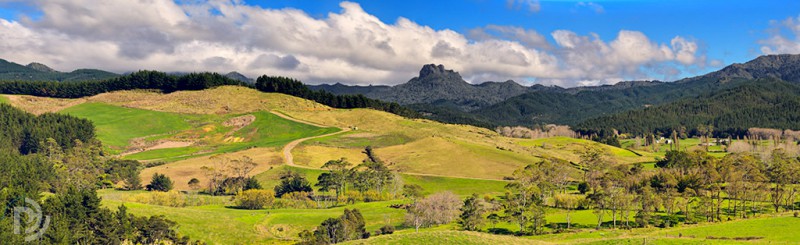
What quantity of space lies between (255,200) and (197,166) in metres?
50.6

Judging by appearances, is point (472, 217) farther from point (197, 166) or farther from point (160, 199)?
point (197, 166)

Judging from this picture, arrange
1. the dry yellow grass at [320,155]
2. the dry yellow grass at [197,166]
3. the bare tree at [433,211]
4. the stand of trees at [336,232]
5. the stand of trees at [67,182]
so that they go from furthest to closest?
the dry yellow grass at [320,155] < the dry yellow grass at [197,166] < the bare tree at [433,211] < the stand of trees at [336,232] < the stand of trees at [67,182]

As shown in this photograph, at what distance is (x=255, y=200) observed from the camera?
385 ft

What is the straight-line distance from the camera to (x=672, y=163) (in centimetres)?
15375

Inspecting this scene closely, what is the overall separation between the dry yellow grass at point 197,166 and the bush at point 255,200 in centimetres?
3008

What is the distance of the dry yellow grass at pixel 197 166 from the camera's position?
144250 millimetres

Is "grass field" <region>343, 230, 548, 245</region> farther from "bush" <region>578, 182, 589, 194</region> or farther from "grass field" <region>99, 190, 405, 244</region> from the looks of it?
"bush" <region>578, 182, 589, 194</region>

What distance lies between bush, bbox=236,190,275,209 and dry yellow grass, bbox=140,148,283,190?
30.1 m

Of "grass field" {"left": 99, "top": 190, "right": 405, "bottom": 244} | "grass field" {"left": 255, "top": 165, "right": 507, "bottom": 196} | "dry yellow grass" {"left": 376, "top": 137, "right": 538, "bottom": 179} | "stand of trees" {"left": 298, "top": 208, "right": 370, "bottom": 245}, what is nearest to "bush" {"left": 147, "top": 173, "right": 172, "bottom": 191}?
"grass field" {"left": 99, "top": 190, "right": 405, "bottom": 244}

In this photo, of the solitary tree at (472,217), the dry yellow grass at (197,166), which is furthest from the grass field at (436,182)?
the solitary tree at (472,217)

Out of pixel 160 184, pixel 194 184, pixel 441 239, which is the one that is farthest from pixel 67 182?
pixel 441 239

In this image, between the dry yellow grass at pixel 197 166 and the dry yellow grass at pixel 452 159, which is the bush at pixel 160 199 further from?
the dry yellow grass at pixel 452 159

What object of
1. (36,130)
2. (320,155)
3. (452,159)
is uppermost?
(36,130)

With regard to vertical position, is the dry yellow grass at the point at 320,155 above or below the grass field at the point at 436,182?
above
